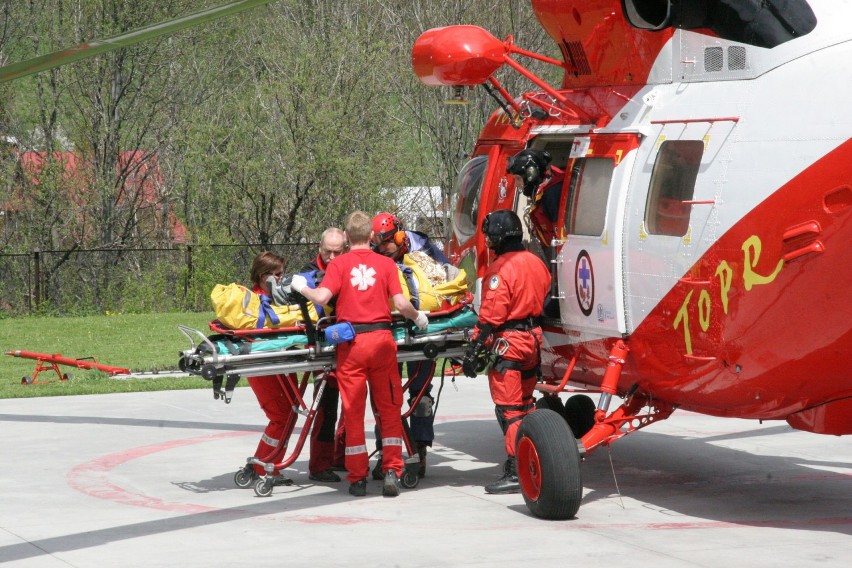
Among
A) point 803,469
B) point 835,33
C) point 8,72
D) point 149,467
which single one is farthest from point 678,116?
point 149,467

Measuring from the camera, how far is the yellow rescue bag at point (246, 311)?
8.58 metres

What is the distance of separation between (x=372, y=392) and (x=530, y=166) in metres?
2.04

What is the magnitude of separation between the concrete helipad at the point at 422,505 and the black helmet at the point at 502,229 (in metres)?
1.91

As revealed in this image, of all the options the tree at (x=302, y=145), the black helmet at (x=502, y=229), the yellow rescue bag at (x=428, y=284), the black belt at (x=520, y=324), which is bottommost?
the black belt at (x=520, y=324)

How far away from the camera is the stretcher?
842cm

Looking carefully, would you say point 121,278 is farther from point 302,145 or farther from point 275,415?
point 275,415

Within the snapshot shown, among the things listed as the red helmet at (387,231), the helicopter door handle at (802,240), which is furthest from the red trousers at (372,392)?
the helicopter door handle at (802,240)

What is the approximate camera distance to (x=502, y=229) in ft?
29.3

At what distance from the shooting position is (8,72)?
18.1 ft

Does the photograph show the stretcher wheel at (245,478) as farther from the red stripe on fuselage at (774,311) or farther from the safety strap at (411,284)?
the red stripe on fuselage at (774,311)

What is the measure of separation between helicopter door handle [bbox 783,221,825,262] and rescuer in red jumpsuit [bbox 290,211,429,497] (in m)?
2.78

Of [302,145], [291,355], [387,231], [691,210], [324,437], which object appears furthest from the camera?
[302,145]

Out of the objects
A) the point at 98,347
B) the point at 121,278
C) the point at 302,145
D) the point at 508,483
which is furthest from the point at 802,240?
the point at 121,278

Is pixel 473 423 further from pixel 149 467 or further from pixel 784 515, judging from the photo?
pixel 784 515
